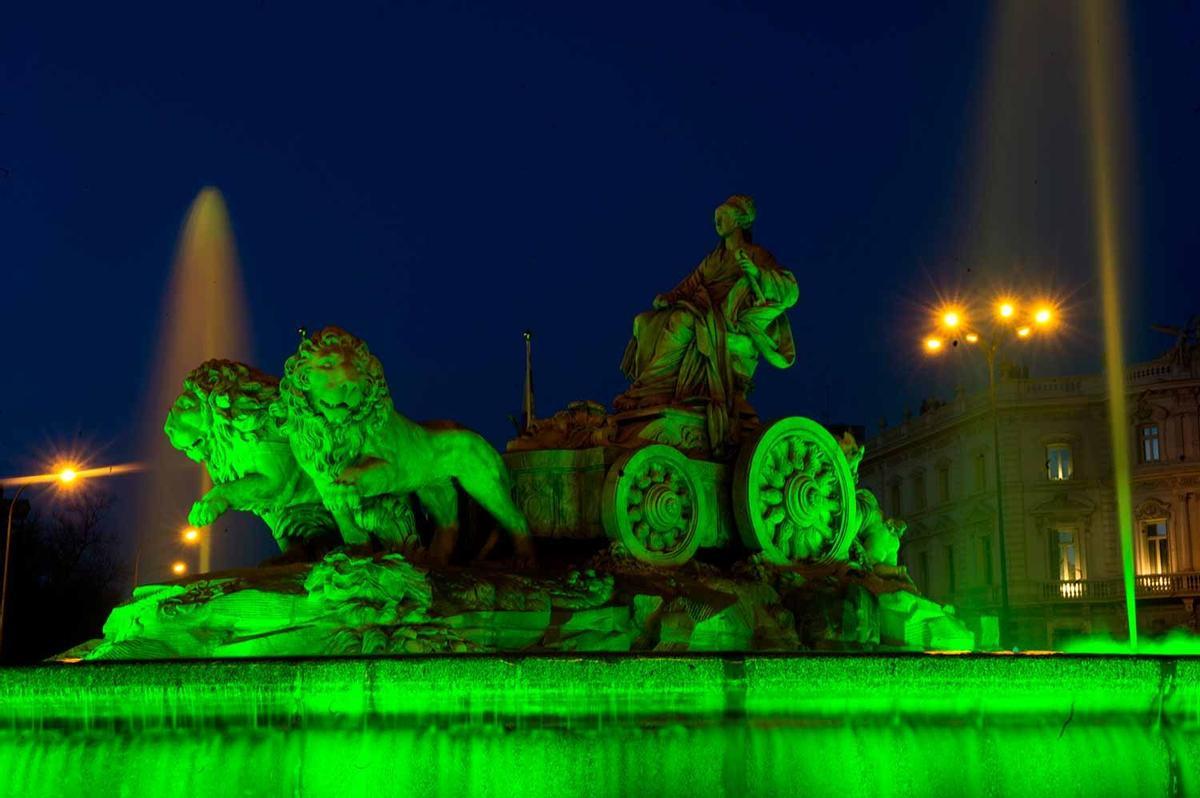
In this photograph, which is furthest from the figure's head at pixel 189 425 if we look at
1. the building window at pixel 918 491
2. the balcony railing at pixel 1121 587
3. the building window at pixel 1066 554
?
the building window at pixel 918 491

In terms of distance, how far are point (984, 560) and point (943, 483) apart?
4504 millimetres

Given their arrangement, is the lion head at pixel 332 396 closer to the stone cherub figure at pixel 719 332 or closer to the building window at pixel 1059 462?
the stone cherub figure at pixel 719 332

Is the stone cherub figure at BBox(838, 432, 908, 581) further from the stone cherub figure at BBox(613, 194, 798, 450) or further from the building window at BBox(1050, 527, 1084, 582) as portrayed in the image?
the building window at BBox(1050, 527, 1084, 582)

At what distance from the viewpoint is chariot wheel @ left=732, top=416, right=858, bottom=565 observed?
11555mm

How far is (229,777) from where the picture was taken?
712 cm

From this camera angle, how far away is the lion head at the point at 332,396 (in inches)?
383

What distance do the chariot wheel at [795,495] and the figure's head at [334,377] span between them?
10.3ft

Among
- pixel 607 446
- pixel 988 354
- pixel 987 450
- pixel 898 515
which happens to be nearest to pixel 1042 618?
pixel 987 450

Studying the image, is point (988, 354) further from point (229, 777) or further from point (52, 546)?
point (52, 546)

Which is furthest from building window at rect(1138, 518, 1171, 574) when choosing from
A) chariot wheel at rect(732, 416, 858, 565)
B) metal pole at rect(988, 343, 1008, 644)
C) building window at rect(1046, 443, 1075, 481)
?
chariot wheel at rect(732, 416, 858, 565)

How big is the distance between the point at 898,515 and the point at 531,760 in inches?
2124

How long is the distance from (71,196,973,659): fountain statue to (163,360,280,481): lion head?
0.6 inches

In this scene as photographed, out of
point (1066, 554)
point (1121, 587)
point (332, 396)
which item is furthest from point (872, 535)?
point (1066, 554)

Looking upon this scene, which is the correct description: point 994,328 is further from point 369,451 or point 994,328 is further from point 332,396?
point 332,396
